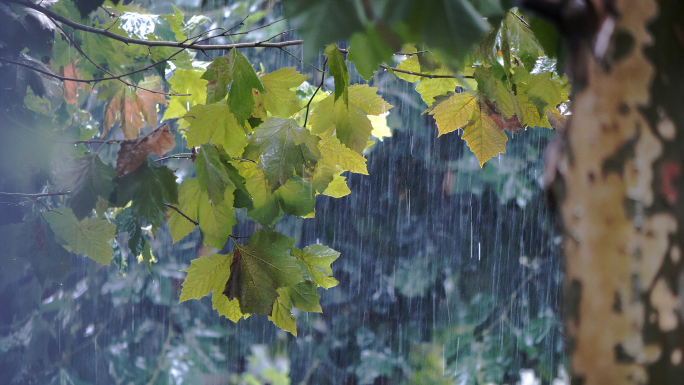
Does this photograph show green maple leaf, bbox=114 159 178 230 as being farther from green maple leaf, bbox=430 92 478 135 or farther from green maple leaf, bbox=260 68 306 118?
green maple leaf, bbox=430 92 478 135

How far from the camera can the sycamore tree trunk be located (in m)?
0.26

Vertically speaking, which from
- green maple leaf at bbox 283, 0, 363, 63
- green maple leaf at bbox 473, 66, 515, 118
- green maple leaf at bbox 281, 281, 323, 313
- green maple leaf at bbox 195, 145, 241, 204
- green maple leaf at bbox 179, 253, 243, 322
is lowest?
green maple leaf at bbox 281, 281, 323, 313

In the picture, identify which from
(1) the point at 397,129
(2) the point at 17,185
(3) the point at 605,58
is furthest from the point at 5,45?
(1) the point at 397,129

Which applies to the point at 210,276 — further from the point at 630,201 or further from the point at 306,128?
the point at 630,201

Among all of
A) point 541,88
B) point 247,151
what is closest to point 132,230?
point 247,151

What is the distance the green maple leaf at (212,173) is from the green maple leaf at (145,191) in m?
0.05

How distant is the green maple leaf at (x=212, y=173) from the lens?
2.12ft

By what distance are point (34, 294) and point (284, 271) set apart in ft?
10.9

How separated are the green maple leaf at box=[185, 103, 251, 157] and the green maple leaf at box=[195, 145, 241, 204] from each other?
71 millimetres

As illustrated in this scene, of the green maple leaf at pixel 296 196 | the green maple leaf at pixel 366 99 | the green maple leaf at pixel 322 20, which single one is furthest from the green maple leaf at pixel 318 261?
the green maple leaf at pixel 322 20

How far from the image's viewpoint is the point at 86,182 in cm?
68

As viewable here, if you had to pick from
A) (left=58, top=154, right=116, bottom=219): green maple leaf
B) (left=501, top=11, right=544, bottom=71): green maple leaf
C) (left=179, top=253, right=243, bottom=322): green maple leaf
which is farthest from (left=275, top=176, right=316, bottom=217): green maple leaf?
(left=501, top=11, right=544, bottom=71): green maple leaf

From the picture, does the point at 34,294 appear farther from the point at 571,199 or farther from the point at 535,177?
the point at 571,199

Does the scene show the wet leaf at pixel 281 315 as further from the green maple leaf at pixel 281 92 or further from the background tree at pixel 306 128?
the green maple leaf at pixel 281 92
